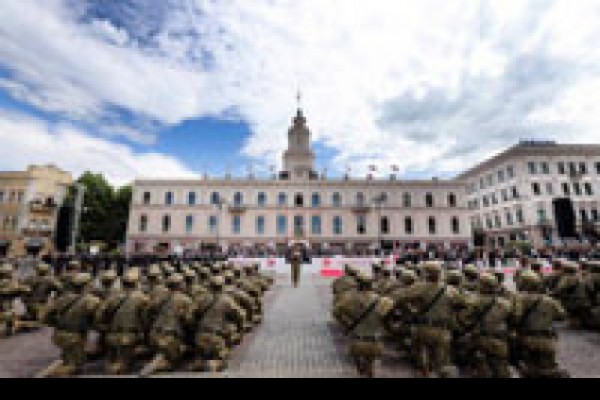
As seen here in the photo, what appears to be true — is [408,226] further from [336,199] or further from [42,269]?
[42,269]

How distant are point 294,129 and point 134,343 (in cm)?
5196

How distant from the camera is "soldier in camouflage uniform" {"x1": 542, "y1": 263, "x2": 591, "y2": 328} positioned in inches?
305

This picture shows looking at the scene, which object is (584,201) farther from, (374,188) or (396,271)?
(396,271)

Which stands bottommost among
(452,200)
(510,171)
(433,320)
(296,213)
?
(433,320)

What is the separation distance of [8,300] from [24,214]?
43168 mm

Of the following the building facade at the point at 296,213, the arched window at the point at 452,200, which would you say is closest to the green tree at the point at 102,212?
the building facade at the point at 296,213

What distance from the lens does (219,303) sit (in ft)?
16.9

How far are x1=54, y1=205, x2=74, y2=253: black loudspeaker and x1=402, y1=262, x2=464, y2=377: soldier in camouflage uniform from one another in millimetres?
Answer: 18947

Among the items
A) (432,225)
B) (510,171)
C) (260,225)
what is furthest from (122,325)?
(510,171)

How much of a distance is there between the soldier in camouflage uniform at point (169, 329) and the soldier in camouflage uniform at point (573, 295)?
31.4 feet

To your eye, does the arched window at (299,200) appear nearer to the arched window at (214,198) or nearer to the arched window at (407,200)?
the arched window at (214,198)

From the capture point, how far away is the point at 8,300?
748cm

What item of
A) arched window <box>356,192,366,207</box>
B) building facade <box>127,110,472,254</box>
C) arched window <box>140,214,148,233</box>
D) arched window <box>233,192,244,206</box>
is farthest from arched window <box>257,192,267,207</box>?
arched window <box>140,214,148,233</box>
